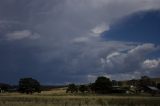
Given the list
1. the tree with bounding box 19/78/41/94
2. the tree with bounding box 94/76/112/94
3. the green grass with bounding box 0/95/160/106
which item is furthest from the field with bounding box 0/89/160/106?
the tree with bounding box 94/76/112/94

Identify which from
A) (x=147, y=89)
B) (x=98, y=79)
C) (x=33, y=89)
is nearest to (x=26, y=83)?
(x=33, y=89)

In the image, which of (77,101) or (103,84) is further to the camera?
(103,84)

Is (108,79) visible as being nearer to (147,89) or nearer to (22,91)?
(147,89)

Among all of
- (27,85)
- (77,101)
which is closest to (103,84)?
(27,85)

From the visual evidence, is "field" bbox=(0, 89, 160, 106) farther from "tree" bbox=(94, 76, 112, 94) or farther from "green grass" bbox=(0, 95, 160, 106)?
"tree" bbox=(94, 76, 112, 94)

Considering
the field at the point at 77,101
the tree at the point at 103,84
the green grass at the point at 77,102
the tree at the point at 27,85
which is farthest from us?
the tree at the point at 103,84

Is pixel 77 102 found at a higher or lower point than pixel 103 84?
lower

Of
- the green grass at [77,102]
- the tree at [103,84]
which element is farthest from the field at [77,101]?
the tree at [103,84]

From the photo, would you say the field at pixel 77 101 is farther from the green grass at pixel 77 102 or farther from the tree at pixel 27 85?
the tree at pixel 27 85

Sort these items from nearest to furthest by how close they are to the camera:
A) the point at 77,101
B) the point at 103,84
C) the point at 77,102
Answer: the point at 77,102 < the point at 77,101 < the point at 103,84

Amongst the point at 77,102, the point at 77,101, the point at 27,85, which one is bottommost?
the point at 77,102

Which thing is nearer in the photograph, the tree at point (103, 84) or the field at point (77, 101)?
the field at point (77, 101)

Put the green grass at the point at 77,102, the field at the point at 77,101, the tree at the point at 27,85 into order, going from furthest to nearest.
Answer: the tree at the point at 27,85 → the field at the point at 77,101 → the green grass at the point at 77,102

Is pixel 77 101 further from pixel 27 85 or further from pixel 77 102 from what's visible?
pixel 27 85
